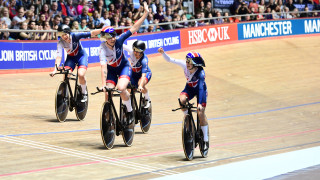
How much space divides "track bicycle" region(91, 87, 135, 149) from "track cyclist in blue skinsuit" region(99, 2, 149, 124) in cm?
9

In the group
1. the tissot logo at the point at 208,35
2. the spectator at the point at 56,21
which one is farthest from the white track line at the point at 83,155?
the tissot logo at the point at 208,35

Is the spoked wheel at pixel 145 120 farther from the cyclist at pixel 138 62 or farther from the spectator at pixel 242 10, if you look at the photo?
the spectator at pixel 242 10

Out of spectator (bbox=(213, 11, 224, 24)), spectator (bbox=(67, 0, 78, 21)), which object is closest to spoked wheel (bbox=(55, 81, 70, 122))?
spectator (bbox=(67, 0, 78, 21))

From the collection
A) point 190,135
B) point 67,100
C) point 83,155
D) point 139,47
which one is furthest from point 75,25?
point 190,135

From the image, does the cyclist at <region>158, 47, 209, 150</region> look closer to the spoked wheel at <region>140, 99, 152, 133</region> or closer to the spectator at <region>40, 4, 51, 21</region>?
the spoked wheel at <region>140, 99, 152, 133</region>

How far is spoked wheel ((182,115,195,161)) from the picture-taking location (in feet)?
25.1

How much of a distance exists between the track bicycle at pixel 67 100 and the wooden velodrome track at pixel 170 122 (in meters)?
0.22

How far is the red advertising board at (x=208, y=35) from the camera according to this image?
20.4 metres

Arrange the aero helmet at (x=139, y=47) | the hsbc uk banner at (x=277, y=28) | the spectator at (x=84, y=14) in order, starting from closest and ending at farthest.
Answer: the aero helmet at (x=139, y=47)
the spectator at (x=84, y=14)
the hsbc uk banner at (x=277, y=28)

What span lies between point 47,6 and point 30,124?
22.0ft

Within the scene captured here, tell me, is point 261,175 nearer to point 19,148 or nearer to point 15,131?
point 19,148

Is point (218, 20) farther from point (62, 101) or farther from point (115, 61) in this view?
point (115, 61)

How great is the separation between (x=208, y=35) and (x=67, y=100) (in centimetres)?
1191

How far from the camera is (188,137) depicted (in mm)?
7734
